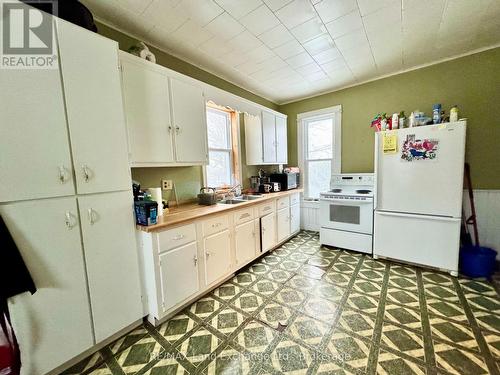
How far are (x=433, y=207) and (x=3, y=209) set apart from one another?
3.67 m

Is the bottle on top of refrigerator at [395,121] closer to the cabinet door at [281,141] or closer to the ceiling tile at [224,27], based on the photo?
the cabinet door at [281,141]

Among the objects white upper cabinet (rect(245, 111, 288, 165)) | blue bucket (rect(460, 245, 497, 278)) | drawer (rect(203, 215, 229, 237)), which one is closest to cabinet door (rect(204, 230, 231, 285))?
drawer (rect(203, 215, 229, 237))

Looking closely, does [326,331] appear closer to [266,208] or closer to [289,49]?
[266,208]

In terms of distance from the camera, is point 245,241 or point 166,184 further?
point 245,241

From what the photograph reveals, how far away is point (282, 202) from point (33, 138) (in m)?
2.81

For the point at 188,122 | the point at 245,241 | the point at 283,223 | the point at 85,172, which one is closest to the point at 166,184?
the point at 188,122

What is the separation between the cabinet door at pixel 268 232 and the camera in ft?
9.26

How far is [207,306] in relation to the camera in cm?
196

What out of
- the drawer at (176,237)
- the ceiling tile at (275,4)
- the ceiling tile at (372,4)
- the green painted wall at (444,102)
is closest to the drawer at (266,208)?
the drawer at (176,237)

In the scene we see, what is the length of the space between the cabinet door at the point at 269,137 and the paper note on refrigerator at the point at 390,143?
1.61m

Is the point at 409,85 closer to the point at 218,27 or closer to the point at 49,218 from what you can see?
the point at 218,27

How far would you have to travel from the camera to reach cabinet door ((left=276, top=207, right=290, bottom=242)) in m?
3.22

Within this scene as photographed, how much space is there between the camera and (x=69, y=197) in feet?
4.29

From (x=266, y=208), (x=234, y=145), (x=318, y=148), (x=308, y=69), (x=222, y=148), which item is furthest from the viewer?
(x=318, y=148)
